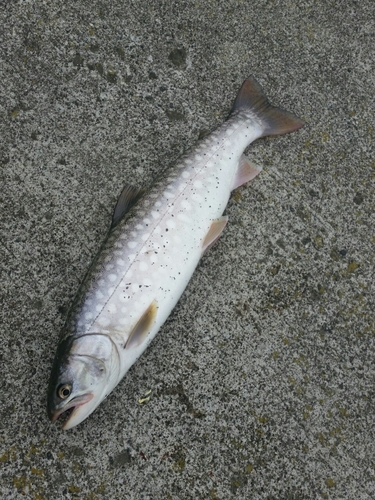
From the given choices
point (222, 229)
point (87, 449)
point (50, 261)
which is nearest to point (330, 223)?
point (222, 229)

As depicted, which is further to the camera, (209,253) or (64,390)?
(209,253)

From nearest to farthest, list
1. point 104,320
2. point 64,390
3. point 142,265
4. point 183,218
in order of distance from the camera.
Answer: point 64,390 → point 104,320 → point 142,265 → point 183,218

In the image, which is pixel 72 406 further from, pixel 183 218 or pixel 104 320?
pixel 183 218

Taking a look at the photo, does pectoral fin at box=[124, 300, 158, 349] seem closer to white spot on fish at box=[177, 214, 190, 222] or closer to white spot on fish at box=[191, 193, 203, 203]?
white spot on fish at box=[177, 214, 190, 222]

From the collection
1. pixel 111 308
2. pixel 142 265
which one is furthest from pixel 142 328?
pixel 142 265

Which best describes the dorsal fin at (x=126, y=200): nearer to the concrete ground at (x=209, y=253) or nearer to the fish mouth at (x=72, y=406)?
the concrete ground at (x=209, y=253)
